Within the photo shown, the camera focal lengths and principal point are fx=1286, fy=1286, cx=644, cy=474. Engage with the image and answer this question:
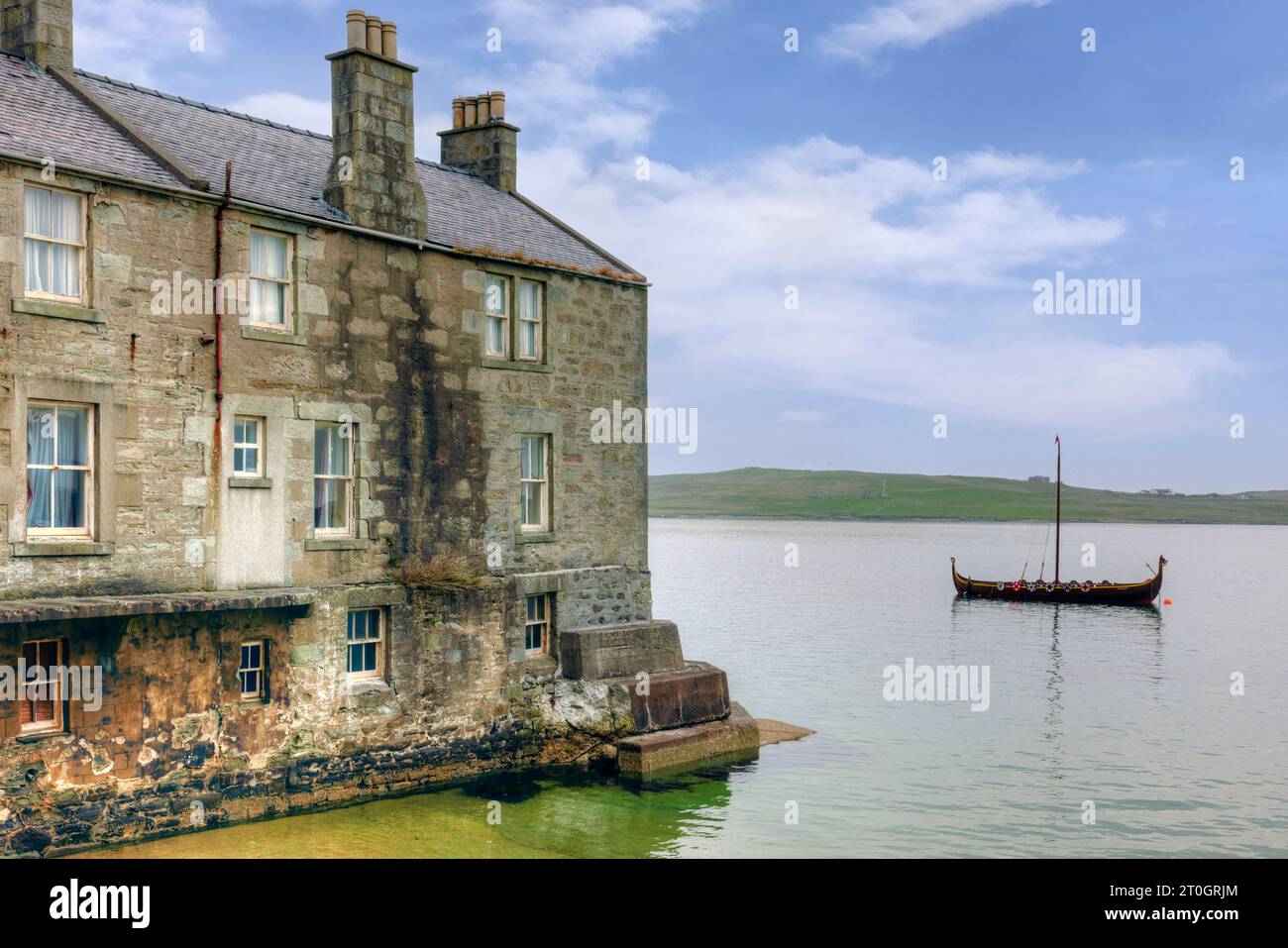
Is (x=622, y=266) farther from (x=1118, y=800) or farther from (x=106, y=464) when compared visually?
(x=1118, y=800)

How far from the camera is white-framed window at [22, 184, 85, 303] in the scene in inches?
670

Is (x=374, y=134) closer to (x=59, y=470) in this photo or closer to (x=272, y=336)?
(x=272, y=336)

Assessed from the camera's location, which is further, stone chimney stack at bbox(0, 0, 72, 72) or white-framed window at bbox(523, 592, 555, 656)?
white-framed window at bbox(523, 592, 555, 656)

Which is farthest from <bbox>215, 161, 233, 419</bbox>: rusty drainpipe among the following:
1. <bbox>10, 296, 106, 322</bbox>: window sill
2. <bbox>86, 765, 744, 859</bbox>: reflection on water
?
<bbox>86, 765, 744, 859</bbox>: reflection on water

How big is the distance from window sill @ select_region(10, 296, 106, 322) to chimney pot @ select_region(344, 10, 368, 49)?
274 inches

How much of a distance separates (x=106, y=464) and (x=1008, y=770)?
19853 millimetres

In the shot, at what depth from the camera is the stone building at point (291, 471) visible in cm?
1711

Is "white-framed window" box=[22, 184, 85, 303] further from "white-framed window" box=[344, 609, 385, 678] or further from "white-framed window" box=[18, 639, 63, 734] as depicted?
"white-framed window" box=[344, 609, 385, 678]

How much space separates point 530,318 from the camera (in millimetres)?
24156

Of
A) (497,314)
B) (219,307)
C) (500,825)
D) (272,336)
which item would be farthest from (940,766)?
(219,307)

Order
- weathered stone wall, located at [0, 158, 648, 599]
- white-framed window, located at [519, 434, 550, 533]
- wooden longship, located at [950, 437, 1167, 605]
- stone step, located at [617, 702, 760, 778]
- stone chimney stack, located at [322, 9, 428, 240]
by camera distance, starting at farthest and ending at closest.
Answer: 1. wooden longship, located at [950, 437, 1167, 605]
2. white-framed window, located at [519, 434, 550, 533]
3. stone step, located at [617, 702, 760, 778]
4. stone chimney stack, located at [322, 9, 428, 240]
5. weathered stone wall, located at [0, 158, 648, 599]

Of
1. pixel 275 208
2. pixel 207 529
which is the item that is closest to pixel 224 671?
pixel 207 529

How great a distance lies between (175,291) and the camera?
60.5 feet

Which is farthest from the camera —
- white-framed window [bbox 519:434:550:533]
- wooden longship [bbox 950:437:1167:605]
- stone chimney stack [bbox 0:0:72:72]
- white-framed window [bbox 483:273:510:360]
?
wooden longship [bbox 950:437:1167:605]
